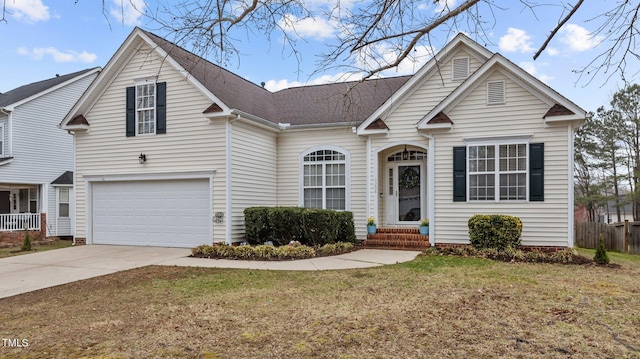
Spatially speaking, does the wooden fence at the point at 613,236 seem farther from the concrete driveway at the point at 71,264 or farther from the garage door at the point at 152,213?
the concrete driveway at the point at 71,264

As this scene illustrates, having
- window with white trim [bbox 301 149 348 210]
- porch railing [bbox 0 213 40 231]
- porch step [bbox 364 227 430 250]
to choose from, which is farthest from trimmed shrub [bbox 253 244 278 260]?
porch railing [bbox 0 213 40 231]

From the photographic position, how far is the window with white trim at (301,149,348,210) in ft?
45.0

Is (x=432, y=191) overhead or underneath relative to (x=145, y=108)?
underneath

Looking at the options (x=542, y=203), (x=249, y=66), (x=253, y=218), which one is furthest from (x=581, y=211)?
(x=249, y=66)

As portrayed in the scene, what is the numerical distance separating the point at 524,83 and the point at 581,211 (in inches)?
1376

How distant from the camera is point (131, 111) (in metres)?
13.3

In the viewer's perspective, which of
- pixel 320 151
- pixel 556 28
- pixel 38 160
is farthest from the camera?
pixel 38 160

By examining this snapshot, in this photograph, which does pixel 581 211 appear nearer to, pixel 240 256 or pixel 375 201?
pixel 375 201

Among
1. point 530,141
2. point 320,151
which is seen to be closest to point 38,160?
point 320,151

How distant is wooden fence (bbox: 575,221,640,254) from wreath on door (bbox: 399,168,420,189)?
7.85m

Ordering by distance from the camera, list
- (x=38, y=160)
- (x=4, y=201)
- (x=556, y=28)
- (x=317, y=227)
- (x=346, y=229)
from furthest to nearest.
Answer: (x=4, y=201), (x=38, y=160), (x=346, y=229), (x=317, y=227), (x=556, y=28)

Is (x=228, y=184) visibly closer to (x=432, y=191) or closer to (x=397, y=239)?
(x=397, y=239)

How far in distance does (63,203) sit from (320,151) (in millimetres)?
13417

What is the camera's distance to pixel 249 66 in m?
6.45
